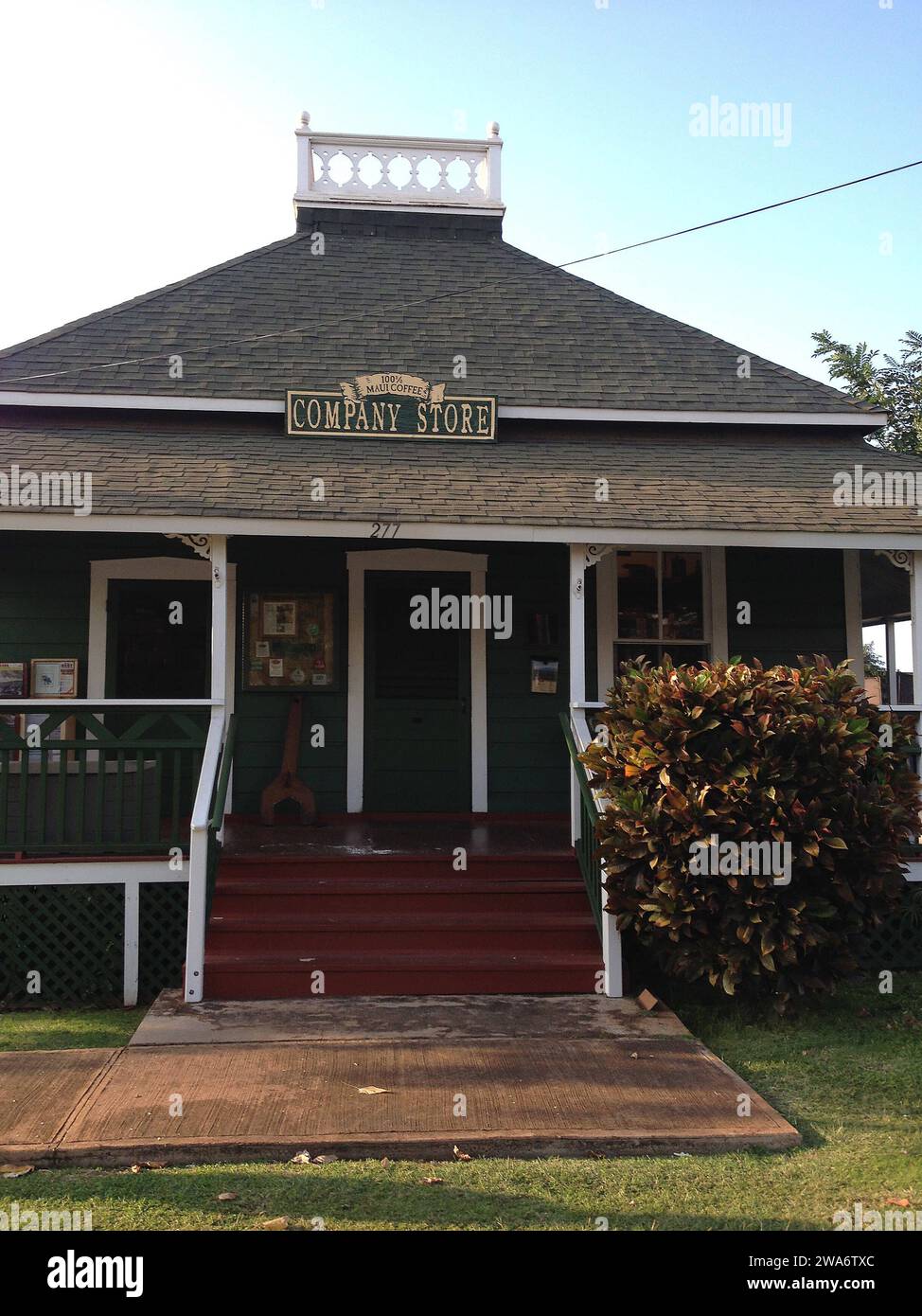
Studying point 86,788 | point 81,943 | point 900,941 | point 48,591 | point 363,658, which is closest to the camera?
point 81,943

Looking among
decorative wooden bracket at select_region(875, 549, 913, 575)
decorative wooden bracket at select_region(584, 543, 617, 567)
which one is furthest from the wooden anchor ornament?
decorative wooden bracket at select_region(875, 549, 913, 575)

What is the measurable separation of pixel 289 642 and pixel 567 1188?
646cm

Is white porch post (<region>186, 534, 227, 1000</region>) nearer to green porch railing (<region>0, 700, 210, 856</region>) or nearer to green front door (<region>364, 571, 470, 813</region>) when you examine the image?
green porch railing (<region>0, 700, 210, 856</region>)

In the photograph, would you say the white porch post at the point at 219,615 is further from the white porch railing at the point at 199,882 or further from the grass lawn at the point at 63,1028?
the grass lawn at the point at 63,1028

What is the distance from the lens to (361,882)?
293 inches

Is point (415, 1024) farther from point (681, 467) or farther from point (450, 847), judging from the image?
point (681, 467)

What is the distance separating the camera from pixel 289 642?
388 inches

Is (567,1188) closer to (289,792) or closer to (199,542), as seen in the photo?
(199,542)

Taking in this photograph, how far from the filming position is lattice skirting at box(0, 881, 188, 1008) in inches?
283

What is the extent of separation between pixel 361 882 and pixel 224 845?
1305mm

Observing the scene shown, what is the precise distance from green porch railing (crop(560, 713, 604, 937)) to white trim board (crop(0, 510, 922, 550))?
5.13 ft

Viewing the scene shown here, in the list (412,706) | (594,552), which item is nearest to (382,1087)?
(594,552)

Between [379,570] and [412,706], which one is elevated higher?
[379,570]
